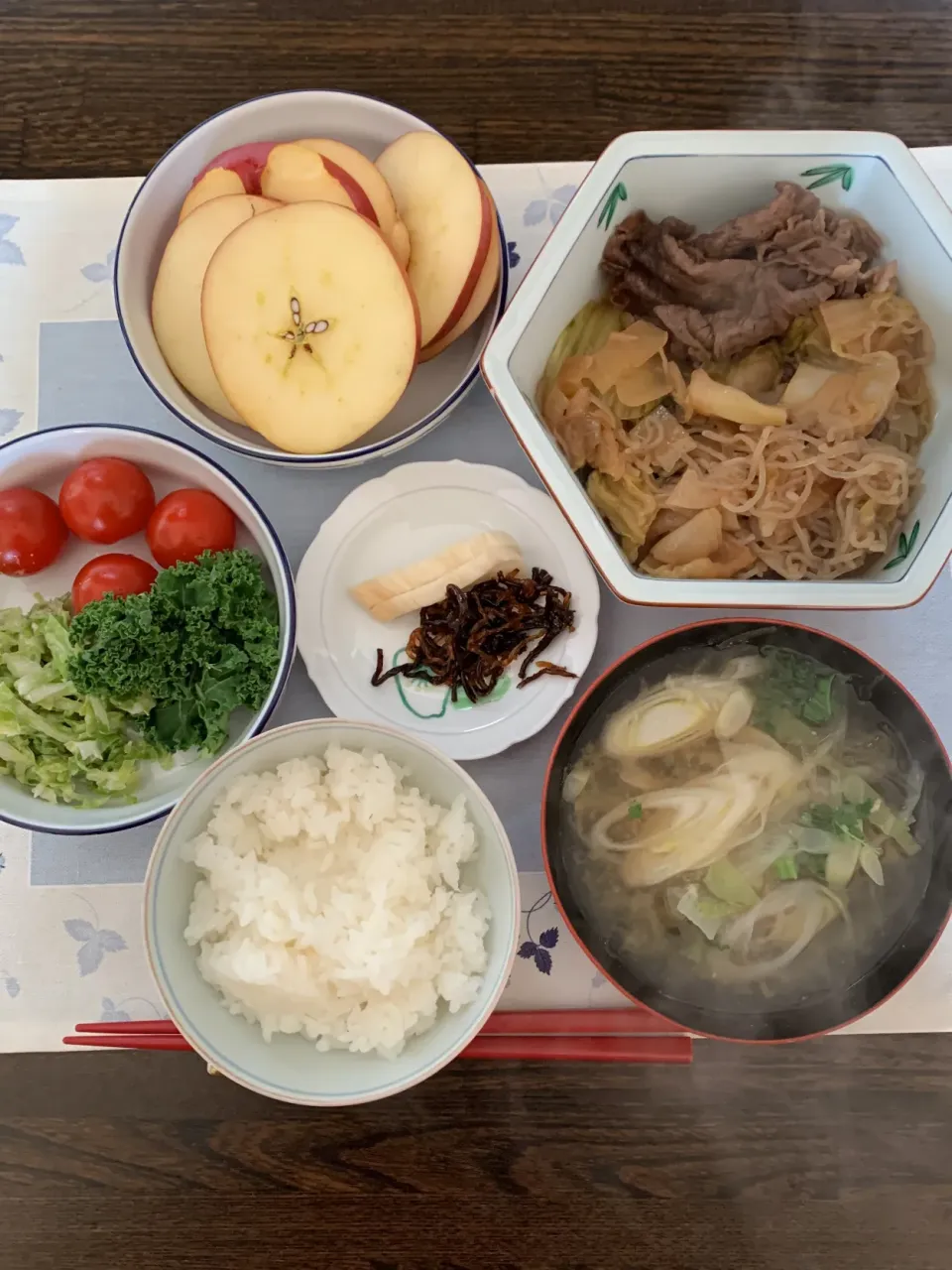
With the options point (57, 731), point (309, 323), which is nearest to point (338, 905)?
point (57, 731)

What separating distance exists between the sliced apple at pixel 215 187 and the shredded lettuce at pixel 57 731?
2.06 ft

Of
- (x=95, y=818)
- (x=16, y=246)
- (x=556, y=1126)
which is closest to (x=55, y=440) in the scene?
(x=16, y=246)

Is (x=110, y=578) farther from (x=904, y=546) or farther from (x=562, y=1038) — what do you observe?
(x=904, y=546)

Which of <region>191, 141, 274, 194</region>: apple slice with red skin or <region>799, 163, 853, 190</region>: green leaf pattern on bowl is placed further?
<region>191, 141, 274, 194</region>: apple slice with red skin

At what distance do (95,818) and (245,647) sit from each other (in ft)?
1.01

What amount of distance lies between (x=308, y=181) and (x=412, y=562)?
0.53m

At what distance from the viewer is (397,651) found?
55.0 inches

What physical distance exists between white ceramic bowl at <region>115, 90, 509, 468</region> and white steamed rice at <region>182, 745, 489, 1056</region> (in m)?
0.45

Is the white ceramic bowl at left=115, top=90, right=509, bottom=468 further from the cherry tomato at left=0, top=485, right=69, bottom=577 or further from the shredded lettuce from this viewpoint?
the shredded lettuce

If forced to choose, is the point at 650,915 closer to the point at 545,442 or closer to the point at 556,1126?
the point at 556,1126

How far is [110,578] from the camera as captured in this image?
1.35 metres

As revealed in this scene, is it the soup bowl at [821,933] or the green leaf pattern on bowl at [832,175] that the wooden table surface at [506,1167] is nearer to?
the soup bowl at [821,933]

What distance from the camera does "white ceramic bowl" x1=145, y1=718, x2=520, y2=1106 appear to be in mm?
1117

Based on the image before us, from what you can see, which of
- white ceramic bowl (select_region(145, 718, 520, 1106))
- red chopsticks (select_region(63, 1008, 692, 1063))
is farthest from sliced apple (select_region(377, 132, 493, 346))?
red chopsticks (select_region(63, 1008, 692, 1063))
